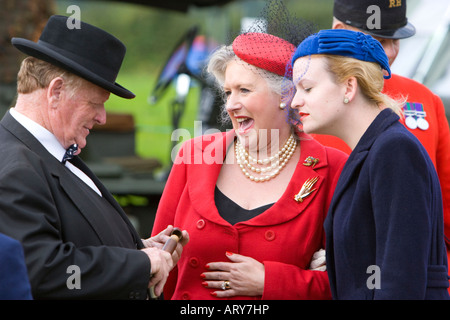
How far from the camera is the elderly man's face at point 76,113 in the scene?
2.25 meters

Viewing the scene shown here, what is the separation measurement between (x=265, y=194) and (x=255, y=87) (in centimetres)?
48

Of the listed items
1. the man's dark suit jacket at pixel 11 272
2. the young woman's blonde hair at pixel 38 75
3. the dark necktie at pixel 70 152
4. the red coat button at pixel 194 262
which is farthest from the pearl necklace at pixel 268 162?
the man's dark suit jacket at pixel 11 272

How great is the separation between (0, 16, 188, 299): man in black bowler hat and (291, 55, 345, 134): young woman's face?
2.33ft

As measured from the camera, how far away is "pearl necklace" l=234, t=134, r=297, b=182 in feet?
9.12

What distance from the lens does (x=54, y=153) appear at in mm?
2260

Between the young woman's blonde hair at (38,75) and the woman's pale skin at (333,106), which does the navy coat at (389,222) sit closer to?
the woman's pale skin at (333,106)

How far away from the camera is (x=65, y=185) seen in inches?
86.3

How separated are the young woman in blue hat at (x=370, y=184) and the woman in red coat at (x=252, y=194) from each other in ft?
1.12

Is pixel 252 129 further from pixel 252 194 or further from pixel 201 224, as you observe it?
pixel 201 224

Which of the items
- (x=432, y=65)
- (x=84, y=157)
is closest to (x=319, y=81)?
(x=432, y=65)

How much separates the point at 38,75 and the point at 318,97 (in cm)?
102

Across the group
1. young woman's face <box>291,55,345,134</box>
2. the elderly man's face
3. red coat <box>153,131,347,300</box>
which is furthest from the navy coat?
the elderly man's face
